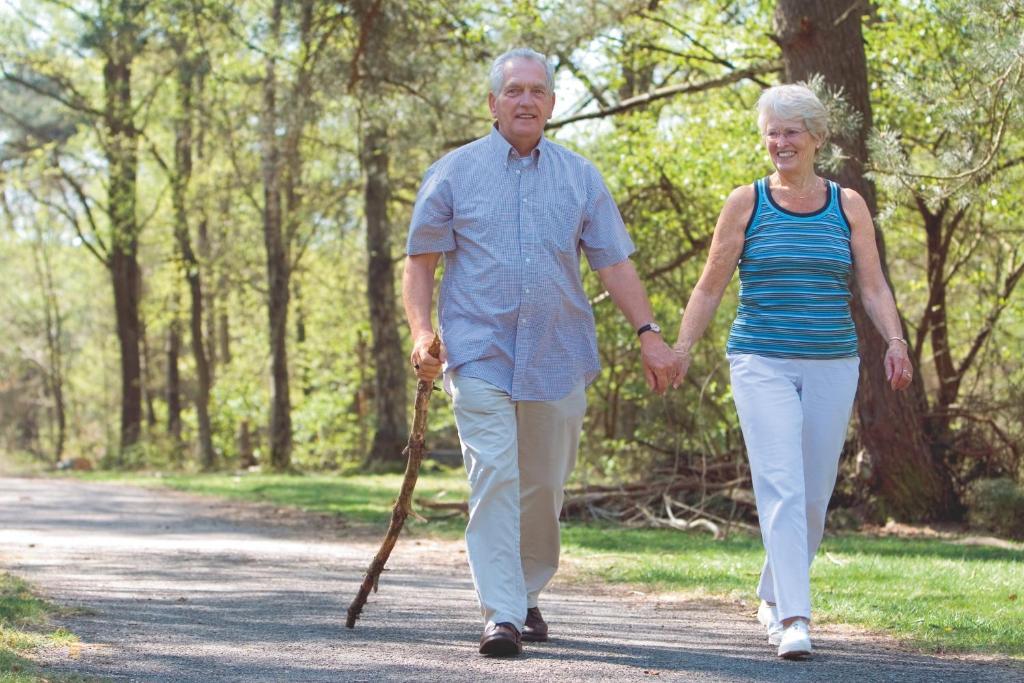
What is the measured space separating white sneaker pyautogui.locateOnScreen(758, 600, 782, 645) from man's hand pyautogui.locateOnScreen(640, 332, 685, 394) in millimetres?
1002

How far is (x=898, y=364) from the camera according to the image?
5.33 meters

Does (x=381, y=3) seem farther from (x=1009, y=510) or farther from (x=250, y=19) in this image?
(x=1009, y=510)

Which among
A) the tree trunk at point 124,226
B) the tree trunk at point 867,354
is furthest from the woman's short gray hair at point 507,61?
the tree trunk at point 124,226

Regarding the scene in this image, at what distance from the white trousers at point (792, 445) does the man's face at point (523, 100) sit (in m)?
1.22

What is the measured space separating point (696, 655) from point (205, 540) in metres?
6.60

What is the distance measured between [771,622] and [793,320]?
123 centimetres

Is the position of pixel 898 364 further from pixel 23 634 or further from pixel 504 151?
pixel 23 634

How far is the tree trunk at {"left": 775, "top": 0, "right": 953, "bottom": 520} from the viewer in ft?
37.3

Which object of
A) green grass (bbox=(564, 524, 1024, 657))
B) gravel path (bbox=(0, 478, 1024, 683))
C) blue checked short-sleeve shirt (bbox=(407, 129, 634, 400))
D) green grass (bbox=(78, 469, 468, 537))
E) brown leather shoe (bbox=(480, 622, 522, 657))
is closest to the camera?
gravel path (bbox=(0, 478, 1024, 683))

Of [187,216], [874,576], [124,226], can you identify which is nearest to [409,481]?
[874,576]

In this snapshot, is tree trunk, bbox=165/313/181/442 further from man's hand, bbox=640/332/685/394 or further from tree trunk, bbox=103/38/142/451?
man's hand, bbox=640/332/685/394

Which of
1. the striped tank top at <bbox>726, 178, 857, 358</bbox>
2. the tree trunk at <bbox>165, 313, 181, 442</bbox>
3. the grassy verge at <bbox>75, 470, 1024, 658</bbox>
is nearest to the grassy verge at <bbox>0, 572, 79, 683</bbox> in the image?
the striped tank top at <bbox>726, 178, 857, 358</bbox>

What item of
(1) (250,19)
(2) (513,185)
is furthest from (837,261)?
(1) (250,19)

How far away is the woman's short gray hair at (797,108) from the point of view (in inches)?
212
